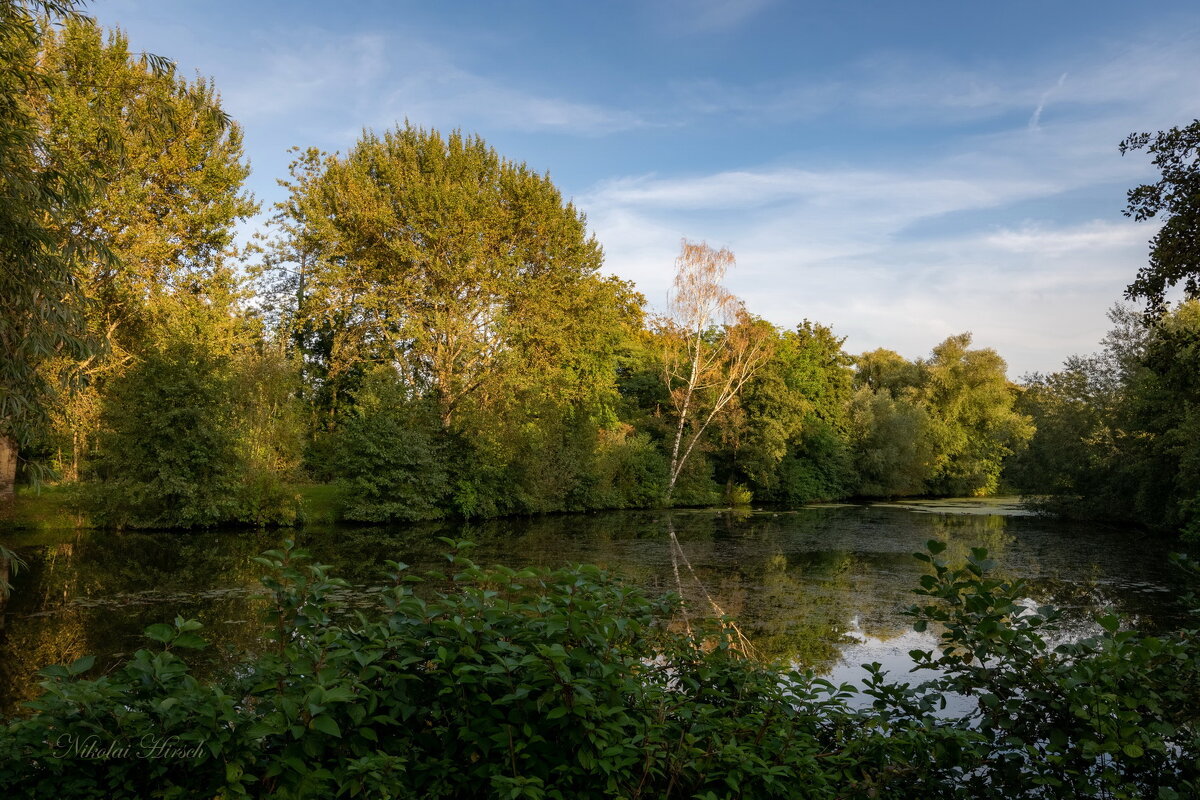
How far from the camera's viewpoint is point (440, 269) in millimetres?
27031

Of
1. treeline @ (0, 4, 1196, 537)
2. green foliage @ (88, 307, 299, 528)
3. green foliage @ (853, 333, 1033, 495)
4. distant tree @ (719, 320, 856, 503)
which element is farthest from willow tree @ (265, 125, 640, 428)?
green foliage @ (853, 333, 1033, 495)

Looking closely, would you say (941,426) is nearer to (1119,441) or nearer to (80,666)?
(1119,441)

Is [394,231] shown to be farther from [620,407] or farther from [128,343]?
[620,407]

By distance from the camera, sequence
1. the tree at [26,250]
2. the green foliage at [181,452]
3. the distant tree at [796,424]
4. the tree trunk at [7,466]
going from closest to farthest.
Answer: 1. the tree at [26,250]
2. the green foliage at [181,452]
3. the tree trunk at [7,466]
4. the distant tree at [796,424]

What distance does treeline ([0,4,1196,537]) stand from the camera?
19.0m

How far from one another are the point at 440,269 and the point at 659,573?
16.7m

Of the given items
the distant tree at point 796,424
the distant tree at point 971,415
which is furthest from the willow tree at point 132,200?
the distant tree at point 971,415

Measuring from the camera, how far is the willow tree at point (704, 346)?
3061 centimetres

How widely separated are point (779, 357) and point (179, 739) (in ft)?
117

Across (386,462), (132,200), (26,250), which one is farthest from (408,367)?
(26,250)

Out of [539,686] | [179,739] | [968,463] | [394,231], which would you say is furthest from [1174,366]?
[968,463]

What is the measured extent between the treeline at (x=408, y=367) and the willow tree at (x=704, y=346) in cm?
13

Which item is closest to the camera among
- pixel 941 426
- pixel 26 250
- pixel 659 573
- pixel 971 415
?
pixel 26 250

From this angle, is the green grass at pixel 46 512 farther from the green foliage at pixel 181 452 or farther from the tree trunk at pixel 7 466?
the green foliage at pixel 181 452
